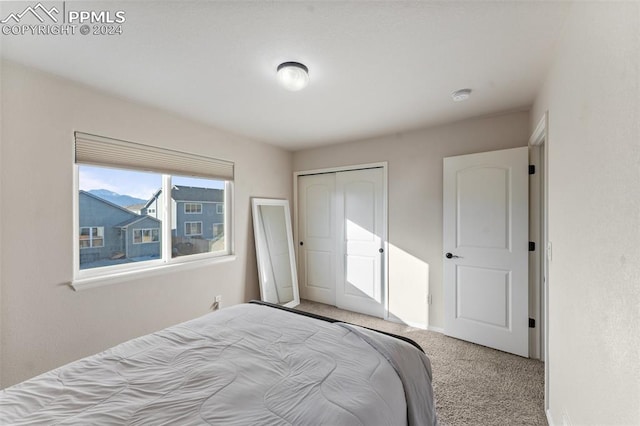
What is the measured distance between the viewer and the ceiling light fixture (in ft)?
6.98

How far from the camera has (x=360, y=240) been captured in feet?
11.7

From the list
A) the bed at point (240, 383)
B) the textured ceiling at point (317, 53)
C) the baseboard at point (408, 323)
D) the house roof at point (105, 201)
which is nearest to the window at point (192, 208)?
the house roof at point (105, 201)

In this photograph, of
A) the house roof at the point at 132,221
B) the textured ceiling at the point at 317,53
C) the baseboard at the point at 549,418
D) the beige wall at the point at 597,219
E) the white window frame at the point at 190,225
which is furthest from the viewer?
the white window frame at the point at 190,225

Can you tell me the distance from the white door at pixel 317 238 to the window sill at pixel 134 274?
1358 millimetres

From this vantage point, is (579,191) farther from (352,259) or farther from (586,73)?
(352,259)

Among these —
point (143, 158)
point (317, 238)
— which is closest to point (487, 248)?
point (317, 238)

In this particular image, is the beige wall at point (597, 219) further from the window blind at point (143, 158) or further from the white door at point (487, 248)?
the window blind at point (143, 158)

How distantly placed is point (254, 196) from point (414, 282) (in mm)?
2326

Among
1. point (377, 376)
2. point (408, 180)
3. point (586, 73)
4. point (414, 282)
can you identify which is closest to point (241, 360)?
point (377, 376)

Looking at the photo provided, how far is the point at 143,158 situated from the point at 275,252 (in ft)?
6.56

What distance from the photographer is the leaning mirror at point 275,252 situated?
351 centimetres

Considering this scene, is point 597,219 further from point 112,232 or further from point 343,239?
point 112,232

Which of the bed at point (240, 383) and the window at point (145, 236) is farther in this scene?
the window at point (145, 236)

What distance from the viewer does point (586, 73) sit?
43.0 inches
